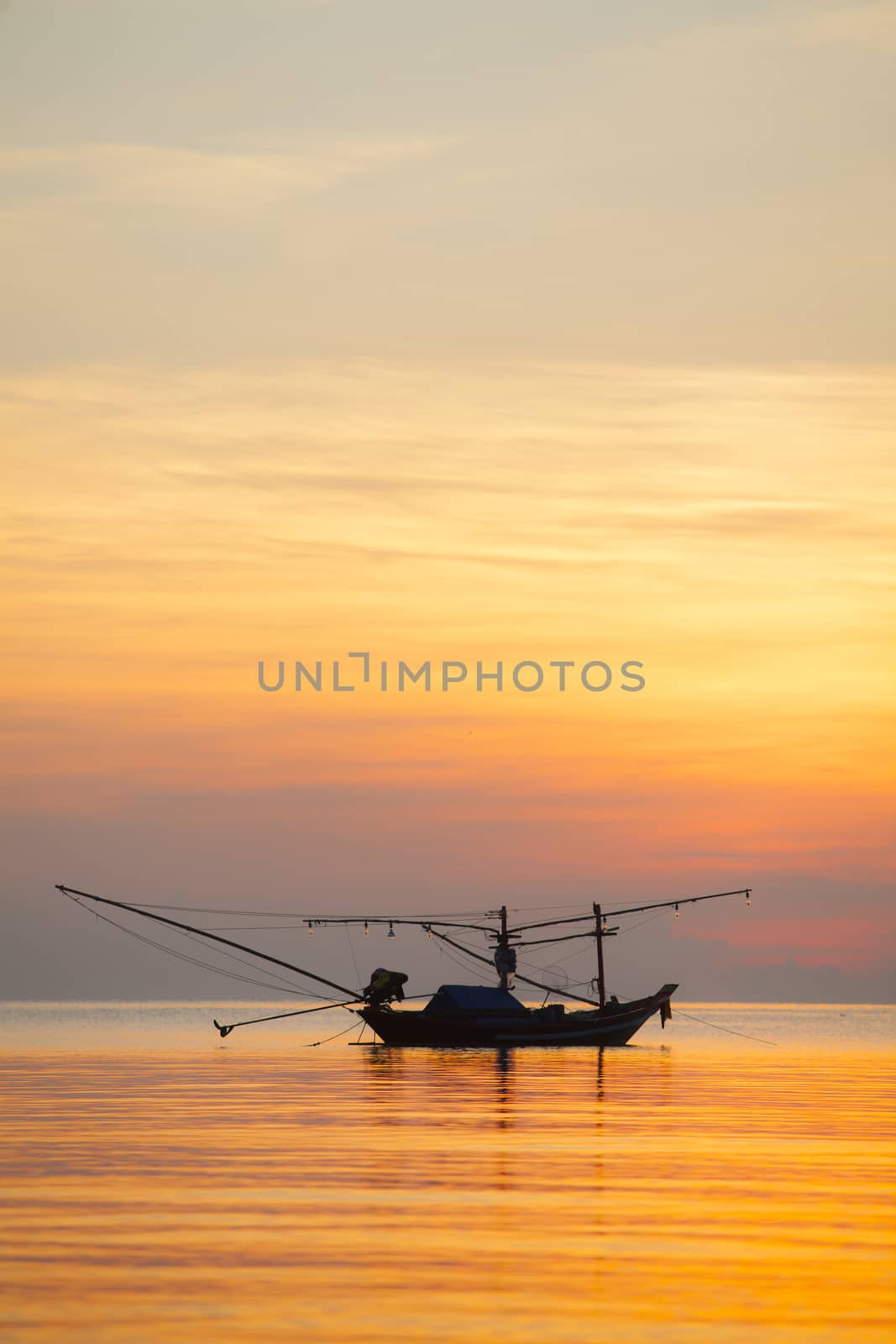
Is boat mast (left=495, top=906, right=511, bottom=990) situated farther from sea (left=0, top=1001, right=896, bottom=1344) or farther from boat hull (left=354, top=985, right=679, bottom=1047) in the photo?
sea (left=0, top=1001, right=896, bottom=1344)

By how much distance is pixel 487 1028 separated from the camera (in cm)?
9312

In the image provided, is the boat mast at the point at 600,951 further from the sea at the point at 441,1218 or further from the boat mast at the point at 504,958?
the sea at the point at 441,1218

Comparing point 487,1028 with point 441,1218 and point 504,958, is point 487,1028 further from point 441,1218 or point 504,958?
point 441,1218

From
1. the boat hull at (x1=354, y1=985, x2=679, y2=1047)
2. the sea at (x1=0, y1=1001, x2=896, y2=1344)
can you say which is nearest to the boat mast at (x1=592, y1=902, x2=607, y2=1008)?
the boat hull at (x1=354, y1=985, x2=679, y2=1047)

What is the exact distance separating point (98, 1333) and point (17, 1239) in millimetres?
5897

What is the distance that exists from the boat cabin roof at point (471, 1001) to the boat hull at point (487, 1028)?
390 mm

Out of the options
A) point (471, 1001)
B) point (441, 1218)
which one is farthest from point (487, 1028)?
point (441, 1218)

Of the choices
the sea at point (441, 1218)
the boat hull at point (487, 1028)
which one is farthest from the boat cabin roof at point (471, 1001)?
the sea at point (441, 1218)

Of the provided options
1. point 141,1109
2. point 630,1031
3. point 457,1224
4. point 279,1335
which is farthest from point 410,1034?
point 279,1335

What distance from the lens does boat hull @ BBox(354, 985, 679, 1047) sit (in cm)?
9288

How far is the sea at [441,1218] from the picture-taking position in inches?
751

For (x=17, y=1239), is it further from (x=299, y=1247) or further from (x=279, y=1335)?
(x=279, y=1335)

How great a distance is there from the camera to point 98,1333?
18047mm

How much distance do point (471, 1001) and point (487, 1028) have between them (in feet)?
6.20
